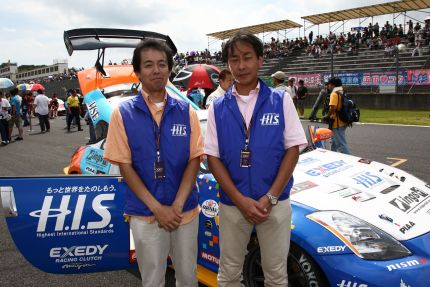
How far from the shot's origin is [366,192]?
2.80 m

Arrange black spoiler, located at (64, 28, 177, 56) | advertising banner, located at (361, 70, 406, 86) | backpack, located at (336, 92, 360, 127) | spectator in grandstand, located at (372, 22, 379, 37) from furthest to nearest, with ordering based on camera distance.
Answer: spectator in grandstand, located at (372, 22, 379, 37) → advertising banner, located at (361, 70, 406, 86) → backpack, located at (336, 92, 360, 127) → black spoiler, located at (64, 28, 177, 56)

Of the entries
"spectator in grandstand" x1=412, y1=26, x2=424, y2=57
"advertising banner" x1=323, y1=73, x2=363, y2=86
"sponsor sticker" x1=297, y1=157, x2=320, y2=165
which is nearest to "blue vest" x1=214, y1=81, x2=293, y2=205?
"sponsor sticker" x1=297, y1=157, x2=320, y2=165

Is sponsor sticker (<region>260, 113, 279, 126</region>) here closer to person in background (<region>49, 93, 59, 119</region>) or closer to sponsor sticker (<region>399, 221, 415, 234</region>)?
sponsor sticker (<region>399, 221, 415, 234</region>)

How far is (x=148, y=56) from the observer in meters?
2.05

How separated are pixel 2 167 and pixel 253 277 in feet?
23.2

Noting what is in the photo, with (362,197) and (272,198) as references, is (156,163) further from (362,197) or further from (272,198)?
(362,197)

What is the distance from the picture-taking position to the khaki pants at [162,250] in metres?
2.01

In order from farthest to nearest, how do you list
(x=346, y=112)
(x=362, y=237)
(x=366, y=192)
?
1. (x=346, y=112)
2. (x=366, y=192)
3. (x=362, y=237)

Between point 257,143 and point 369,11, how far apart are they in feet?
86.8

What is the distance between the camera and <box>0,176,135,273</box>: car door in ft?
7.63

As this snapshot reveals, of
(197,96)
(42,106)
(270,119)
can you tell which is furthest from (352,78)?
(270,119)

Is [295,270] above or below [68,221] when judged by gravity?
below

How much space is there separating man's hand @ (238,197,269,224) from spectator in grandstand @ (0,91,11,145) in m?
11.0

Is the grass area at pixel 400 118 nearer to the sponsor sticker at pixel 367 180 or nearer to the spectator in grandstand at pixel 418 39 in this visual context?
the spectator in grandstand at pixel 418 39
